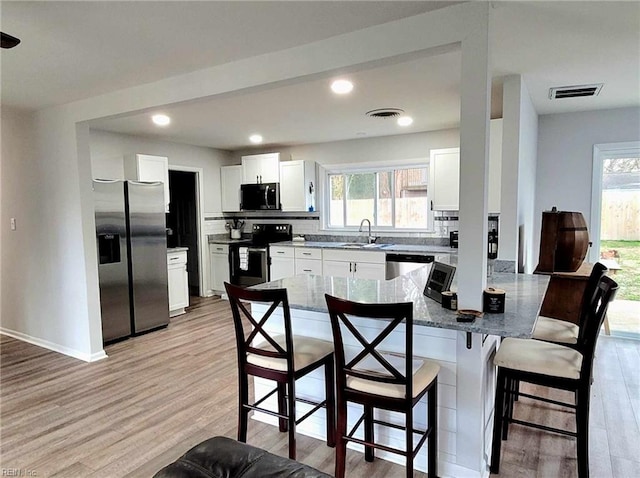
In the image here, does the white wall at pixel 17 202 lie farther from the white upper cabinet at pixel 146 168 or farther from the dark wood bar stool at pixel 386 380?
the dark wood bar stool at pixel 386 380

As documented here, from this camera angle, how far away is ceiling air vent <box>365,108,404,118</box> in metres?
4.05

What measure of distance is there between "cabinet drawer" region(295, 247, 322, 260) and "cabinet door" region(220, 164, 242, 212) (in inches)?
59.7

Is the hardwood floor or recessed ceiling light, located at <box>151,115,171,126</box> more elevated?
recessed ceiling light, located at <box>151,115,171,126</box>

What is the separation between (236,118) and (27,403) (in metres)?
3.13

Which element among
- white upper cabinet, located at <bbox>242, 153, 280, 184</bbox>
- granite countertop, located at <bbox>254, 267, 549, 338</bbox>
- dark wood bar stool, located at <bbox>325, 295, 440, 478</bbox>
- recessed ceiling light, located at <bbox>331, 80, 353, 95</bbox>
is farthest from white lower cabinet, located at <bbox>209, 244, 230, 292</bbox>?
dark wood bar stool, located at <bbox>325, 295, 440, 478</bbox>

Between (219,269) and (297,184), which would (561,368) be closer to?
(297,184)

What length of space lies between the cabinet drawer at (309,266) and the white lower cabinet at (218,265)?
1.28 meters

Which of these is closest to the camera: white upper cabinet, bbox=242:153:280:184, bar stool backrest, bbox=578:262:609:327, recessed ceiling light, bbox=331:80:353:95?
bar stool backrest, bbox=578:262:609:327

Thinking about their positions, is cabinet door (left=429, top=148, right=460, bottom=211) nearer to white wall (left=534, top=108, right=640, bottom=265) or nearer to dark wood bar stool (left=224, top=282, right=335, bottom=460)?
white wall (left=534, top=108, right=640, bottom=265)

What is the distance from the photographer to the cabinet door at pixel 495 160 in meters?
3.75

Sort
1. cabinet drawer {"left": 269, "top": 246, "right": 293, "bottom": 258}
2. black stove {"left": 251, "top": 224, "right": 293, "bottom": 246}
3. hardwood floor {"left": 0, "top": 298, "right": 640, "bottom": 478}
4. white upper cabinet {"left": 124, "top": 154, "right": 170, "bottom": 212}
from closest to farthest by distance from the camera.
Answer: hardwood floor {"left": 0, "top": 298, "right": 640, "bottom": 478} < white upper cabinet {"left": 124, "top": 154, "right": 170, "bottom": 212} < cabinet drawer {"left": 269, "top": 246, "right": 293, "bottom": 258} < black stove {"left": 251, "top": 224, "right": 293, "bottom": 246}

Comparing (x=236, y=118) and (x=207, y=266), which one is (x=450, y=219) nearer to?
(x=236, y=118)

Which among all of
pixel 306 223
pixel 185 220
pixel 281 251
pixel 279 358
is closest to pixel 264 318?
pixel 279 358

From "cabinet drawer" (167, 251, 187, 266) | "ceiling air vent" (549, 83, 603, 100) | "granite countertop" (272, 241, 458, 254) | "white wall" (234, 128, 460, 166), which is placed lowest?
"cabinet drawer" (167, 251, 187, 266)
